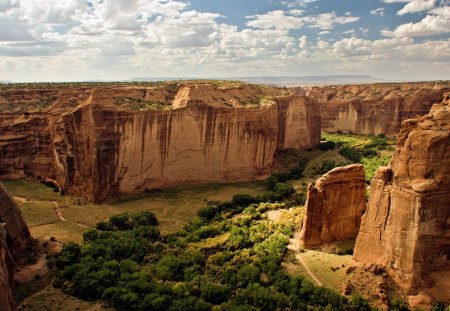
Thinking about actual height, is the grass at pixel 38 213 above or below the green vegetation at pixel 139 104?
below

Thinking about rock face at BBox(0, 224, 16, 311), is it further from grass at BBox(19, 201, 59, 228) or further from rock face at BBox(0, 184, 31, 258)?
grass at BBox(19, 201, 59, 228)

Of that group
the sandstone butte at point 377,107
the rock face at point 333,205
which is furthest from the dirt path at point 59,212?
the sandstone butte at point 377,107

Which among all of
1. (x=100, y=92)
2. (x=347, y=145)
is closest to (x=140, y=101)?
(x=100, y=92)

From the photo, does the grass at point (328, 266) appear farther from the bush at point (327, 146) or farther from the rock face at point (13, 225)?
the bush at point (327, 146)

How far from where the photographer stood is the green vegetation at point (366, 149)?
215ft

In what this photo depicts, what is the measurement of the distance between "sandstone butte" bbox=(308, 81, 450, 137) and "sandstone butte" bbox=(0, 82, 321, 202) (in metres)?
40.4

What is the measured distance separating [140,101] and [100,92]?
22.8 feet

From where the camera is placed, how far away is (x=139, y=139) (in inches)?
1969

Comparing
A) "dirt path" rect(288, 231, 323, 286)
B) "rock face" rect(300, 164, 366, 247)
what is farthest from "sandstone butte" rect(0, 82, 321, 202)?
"rock face" rect(300, 164, 366, 247)

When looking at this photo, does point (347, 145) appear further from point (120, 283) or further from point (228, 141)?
point (120, 283)

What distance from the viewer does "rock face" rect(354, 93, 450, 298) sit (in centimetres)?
2362

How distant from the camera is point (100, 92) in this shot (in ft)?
162

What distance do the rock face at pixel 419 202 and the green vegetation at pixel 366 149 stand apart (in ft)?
102

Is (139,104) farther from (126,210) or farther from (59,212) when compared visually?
(59,212)
